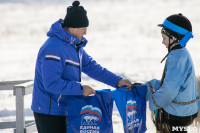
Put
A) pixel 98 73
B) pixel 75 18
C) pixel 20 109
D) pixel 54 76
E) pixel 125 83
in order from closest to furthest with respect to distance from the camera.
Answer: pixel 54 76 < pixel 75 18 < pixel 125 83 < pixel 98 73 < pixel 20 109

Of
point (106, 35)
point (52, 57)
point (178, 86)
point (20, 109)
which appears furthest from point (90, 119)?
point (106, 35)

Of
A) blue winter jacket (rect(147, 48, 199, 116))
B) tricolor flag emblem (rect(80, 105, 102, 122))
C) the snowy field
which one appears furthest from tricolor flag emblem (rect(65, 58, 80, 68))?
the snowy field

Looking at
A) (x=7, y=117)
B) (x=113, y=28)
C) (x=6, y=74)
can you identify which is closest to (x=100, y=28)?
(x=113, y=28)

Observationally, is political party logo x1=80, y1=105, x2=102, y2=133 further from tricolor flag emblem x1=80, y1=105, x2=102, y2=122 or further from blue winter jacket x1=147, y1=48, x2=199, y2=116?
blue winter jacket x1=147, y1=48, x2=199, y2=116

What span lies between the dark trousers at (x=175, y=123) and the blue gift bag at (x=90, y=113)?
0.42 metres

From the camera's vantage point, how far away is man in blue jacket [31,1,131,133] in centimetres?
246

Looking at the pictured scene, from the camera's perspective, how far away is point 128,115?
2713 mm

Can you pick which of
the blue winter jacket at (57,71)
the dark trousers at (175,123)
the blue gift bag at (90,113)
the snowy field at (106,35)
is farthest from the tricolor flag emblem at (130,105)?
the snowy field at (106,35)

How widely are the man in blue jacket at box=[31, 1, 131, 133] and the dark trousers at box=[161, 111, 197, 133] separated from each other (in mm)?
572

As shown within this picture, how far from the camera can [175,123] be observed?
2592 mm

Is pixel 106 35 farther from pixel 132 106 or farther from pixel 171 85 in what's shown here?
pixel 171 85

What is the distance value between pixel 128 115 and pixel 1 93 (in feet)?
25.8

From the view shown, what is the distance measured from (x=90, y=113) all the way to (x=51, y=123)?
11.5 inches

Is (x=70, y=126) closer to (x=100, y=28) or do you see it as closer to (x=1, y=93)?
(x=1, y=93)
